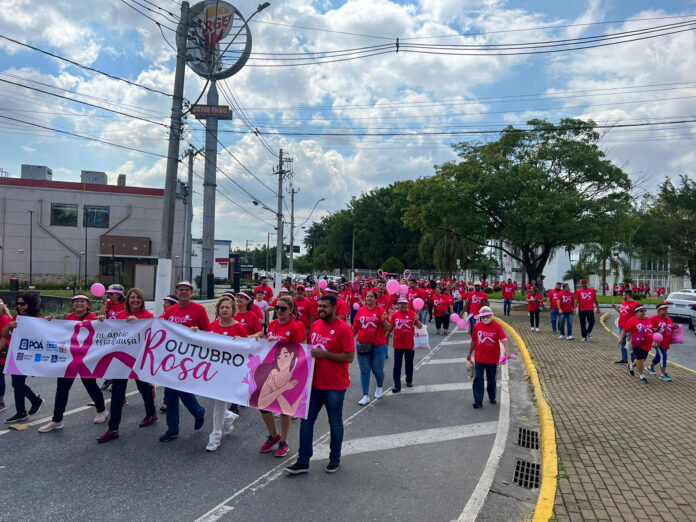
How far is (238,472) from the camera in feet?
17.5

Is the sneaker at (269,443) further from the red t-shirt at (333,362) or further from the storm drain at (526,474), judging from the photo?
the storm drain at (526,474)

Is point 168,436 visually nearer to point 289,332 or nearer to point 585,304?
point 289,332

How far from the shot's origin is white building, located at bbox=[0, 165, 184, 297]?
41594 millimetres

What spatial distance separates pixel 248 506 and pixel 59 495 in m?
1.70

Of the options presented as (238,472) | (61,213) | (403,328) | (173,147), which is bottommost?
(238,472)

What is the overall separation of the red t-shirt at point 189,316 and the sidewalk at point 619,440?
4571 mm

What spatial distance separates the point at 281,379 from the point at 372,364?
319 centimetres

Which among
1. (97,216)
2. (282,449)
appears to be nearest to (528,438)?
(282,449)

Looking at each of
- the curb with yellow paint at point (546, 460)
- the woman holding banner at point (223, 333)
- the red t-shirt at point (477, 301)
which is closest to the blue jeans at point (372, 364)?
the woman holding banner at point (223, 333)

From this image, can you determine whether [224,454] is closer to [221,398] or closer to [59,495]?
[221,398]

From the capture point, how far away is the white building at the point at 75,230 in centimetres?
4159

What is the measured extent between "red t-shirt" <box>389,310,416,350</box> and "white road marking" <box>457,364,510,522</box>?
1849 mm

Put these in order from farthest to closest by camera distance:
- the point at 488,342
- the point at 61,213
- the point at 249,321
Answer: the point at 61,213
the point at 488,342
the point at 249,321

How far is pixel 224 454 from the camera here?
5.84m
